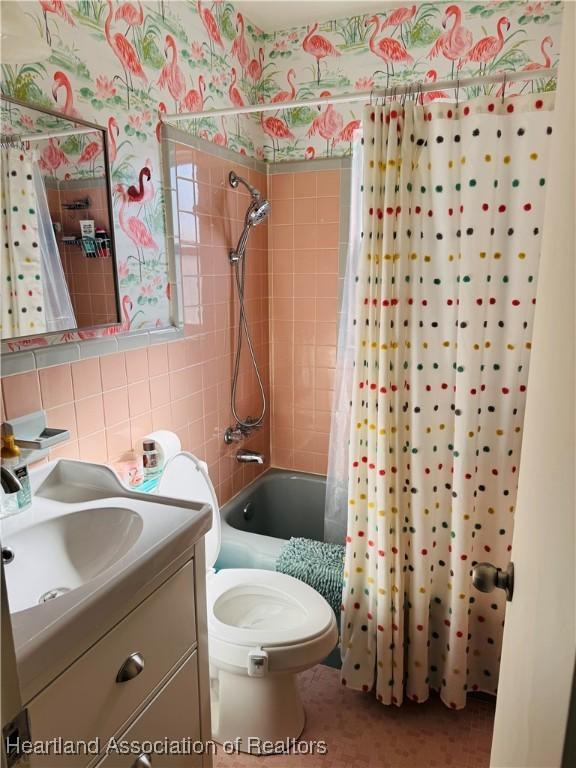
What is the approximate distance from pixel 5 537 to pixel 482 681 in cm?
162

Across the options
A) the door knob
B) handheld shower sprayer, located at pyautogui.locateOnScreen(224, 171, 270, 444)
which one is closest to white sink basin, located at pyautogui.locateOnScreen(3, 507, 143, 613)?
the door knob

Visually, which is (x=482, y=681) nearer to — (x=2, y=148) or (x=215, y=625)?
(x=215, y=625)

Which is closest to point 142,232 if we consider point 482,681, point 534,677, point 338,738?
point 534,677

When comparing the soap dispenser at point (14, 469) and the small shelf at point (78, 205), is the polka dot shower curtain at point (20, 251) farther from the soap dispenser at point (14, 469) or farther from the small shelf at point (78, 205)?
the soap dispenser at point (14, 469)

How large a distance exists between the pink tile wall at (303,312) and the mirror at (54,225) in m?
1.25

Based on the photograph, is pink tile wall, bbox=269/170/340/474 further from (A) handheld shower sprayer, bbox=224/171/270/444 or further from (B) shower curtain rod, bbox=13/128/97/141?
(B) shower curtain rod, bbox=13/128/97/141

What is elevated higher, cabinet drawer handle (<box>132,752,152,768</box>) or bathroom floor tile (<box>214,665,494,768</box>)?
cabinet drawer handle (<box>132,752,152,768</box>)

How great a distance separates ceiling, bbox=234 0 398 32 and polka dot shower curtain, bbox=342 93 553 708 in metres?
1.19

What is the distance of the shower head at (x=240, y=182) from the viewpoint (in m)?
2.35

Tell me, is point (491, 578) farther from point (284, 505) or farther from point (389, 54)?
point (389, 54)

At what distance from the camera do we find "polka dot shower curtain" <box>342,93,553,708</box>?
146cm

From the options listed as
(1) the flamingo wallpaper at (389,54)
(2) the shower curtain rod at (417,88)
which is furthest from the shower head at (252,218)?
(2) the shower curtain rod at (417,88)

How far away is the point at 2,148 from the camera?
4.13 feet

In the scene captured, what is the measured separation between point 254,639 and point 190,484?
56cm
